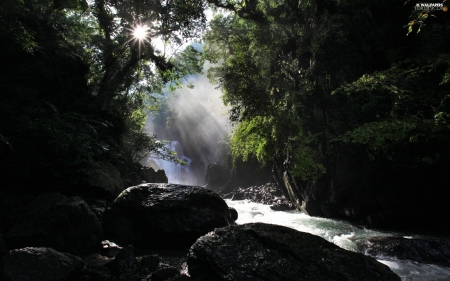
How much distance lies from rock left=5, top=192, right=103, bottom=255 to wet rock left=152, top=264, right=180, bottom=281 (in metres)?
1.73

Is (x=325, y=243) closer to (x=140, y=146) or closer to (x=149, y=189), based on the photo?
(x=149, y=189)

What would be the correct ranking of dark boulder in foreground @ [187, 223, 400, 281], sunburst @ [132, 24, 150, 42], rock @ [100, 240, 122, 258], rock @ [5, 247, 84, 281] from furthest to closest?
1. sunburst @ [132, 24, 150, 42]
2. rock @ [100, 240, 122, 258]
3. dark boulder in foreground @ [187, 223, 400, 281]
4. rock @ [5, 247, 84, 281]

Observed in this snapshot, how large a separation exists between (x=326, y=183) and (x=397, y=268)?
5.39m

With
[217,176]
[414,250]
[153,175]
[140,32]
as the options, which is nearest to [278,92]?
[140,32]

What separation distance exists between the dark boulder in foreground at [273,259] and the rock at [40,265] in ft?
5.40

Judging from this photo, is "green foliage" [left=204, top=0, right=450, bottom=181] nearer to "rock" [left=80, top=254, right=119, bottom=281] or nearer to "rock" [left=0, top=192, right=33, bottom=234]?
"rock" [left=80, top=254, right=119, bottom=281]

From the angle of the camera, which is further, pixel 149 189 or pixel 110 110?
pixel 110 110

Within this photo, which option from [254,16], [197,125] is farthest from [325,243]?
[197,125]

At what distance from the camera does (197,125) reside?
4894 centimetres

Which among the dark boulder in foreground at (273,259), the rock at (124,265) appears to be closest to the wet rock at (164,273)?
the rock at (124,265)

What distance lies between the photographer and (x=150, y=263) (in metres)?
4.36

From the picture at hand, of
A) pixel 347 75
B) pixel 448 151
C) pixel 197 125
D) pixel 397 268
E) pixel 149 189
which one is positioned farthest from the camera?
pixel 197 125

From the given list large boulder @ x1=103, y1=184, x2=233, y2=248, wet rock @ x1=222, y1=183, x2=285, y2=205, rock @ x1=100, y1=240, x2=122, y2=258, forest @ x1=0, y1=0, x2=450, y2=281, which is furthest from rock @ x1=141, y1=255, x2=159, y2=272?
wet rock @ x1=222, y1=183, x2=285, y2=205

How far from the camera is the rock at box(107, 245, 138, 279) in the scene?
389 cm
